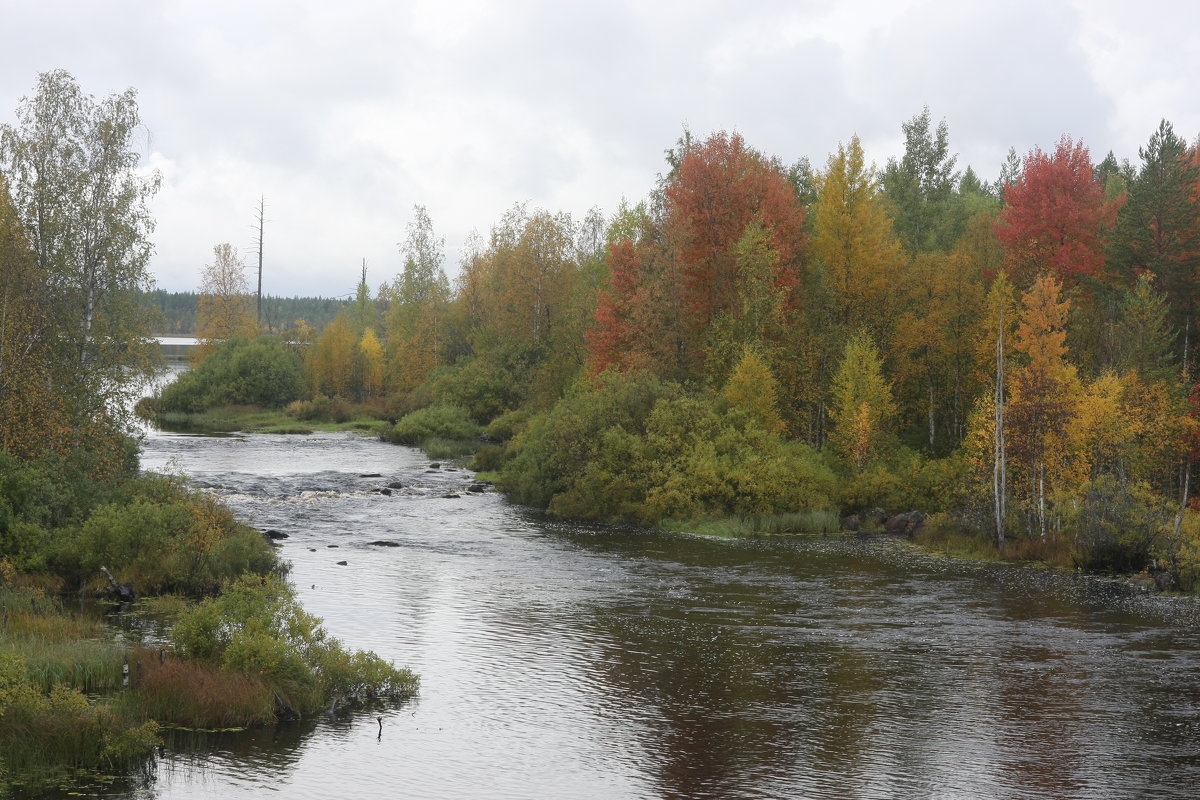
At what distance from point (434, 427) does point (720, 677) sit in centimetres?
6757

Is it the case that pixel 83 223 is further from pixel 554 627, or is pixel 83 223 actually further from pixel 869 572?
pixel 869 572

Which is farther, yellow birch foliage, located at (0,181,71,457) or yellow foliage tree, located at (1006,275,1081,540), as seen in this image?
yellow foliage tree, located at (1006,275,1081,540)

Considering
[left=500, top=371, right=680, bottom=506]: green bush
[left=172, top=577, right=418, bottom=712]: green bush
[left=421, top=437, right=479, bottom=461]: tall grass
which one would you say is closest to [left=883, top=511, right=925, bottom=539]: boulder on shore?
[left=500, top=371, right=680, bottom=506]: green bush

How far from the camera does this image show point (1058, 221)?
60.3 m

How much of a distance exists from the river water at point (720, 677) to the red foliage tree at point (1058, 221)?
2226cm

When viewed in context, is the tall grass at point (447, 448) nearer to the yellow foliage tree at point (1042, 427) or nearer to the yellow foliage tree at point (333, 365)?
the yellow foliage tree at point (333, 365)

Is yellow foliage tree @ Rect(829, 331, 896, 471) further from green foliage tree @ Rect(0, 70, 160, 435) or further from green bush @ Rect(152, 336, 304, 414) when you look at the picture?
green bush @ Rect(152, 336, 304, 414)

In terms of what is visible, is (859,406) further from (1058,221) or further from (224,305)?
(224,305)

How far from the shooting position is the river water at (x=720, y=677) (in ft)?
63.9

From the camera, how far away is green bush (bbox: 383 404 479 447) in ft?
296

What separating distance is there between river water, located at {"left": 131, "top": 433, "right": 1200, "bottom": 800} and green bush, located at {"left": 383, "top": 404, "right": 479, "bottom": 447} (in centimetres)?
4288

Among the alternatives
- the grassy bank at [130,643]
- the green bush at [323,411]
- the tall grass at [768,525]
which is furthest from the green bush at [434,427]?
the grassy bank at [130,643]

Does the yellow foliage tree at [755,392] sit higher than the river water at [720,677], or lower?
higher

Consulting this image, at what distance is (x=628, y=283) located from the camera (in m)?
66.8
